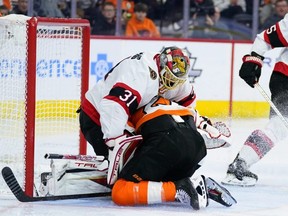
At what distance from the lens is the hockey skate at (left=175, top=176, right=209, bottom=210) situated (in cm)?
429

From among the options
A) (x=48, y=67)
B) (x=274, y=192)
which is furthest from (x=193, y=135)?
(x=48, y=67)

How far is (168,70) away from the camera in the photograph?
4383mm

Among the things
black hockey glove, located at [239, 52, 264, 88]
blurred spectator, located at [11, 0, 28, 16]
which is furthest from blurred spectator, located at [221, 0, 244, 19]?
black hockey glove, located at [239, 52, 264, 88]

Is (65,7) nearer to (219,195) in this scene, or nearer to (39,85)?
(39,85)

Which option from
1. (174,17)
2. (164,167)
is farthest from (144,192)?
(174,17)

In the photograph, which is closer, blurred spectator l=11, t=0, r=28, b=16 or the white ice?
the white ice

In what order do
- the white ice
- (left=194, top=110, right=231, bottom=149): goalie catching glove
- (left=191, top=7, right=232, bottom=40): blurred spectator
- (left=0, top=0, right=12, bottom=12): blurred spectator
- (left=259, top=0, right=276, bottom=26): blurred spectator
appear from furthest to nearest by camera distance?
(left=259, top=0, right=276, bottom=26): blurred spectator < (left=191, top=7, right=232, bottom=40): blurred spectator < (left=0, top=0, right=12, bottom=12): blurred spectator < (left=194, top=110, right=231, bottom=149): goalie catching glove < the white ice

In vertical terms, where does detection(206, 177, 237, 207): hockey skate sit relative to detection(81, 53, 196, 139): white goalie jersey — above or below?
below

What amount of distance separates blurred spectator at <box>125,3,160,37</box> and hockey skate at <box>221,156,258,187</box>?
3.18 meters

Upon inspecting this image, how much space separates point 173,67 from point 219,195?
60 cm

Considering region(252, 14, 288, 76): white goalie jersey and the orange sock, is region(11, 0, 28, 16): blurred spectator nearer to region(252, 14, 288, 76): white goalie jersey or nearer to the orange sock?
region(252, 14, 288, 76): white goalie jersey

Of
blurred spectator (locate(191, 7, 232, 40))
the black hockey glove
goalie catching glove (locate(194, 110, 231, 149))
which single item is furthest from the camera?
blurred spectator (locate(191, 7, 232, 40))

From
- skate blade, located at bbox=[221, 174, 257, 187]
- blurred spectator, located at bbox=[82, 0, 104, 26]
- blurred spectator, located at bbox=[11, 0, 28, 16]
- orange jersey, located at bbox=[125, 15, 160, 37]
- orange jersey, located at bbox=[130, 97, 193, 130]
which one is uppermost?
orange jersey, located at bbox=[130, 97, 193, 130]

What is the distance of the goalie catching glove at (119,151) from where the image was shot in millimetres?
4285
